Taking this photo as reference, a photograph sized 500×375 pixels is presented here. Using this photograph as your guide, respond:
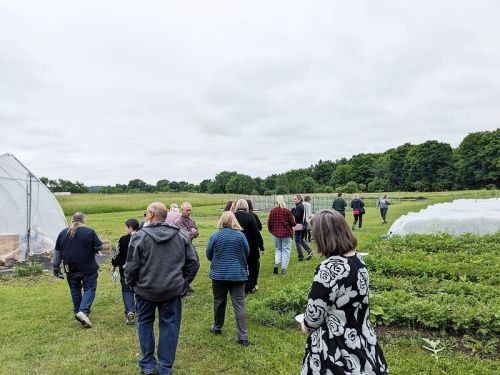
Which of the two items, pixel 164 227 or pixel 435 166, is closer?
pixel 164 227

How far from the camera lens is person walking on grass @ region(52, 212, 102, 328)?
6.59 meters

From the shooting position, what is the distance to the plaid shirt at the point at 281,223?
10.0 m

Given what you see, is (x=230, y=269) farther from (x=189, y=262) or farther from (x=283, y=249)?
(x=283, y=249)

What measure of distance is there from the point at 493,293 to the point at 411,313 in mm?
2053

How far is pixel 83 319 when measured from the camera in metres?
6.56

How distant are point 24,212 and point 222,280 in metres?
12.0

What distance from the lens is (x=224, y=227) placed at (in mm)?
6051

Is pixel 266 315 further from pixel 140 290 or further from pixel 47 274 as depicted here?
pixel 47 274

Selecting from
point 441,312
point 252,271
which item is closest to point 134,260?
point 252,271

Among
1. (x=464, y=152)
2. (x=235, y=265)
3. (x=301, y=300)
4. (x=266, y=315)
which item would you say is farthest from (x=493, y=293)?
(x=464, y=152)

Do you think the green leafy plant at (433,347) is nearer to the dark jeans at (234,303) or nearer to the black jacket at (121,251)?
the dark jeans at (234,303)

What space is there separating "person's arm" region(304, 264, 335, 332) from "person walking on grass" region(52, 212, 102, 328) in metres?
4.88

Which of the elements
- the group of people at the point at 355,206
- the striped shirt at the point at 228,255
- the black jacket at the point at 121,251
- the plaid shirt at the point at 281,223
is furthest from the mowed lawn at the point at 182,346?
the group of people at the point at 355,206

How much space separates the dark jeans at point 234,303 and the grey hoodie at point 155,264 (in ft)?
4.44
